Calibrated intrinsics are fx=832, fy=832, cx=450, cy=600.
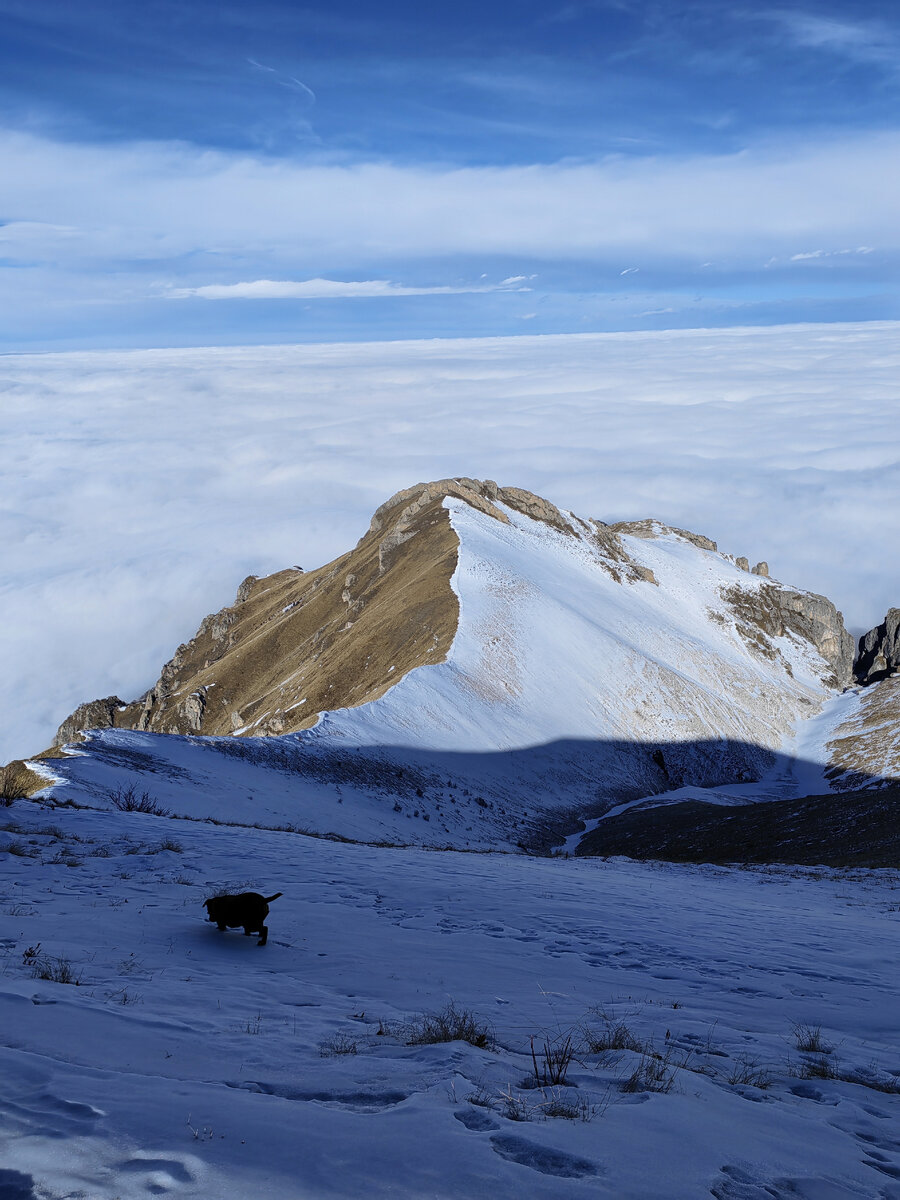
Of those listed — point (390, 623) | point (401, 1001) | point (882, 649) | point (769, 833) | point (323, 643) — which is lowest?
point (769, 833)

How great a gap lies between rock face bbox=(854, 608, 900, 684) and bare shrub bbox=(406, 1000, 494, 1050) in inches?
3661

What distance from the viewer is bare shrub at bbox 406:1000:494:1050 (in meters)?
5.32

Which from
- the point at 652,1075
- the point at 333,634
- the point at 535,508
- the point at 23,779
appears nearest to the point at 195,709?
the point at 333,634

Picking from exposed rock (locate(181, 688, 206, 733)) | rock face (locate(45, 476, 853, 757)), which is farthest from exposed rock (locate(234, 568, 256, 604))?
exposed rock (locate(181, 688, 206, 733))

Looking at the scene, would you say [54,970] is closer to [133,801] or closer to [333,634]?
[133,801]

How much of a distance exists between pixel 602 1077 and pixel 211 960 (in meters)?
3.80

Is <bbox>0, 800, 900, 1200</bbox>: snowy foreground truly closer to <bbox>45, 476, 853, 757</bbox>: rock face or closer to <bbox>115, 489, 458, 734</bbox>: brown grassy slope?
<bbox>45, 476, 853, 757</bbox>: rock face

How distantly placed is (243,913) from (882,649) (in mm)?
101053

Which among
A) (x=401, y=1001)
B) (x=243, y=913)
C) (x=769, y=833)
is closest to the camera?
(x=401, y=1001)

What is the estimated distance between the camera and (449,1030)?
216 inches

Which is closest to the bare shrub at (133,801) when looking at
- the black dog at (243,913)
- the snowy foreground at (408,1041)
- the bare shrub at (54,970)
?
the snowy foreground at (408,1041)

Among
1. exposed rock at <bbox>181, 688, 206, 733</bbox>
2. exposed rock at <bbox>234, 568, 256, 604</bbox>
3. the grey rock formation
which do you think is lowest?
the grey rock formation

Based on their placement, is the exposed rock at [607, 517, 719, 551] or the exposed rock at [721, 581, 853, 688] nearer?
the exposed rock at [721, 581, 853, 688]

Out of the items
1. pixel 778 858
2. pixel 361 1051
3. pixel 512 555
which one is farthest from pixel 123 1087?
pixel 512 555
